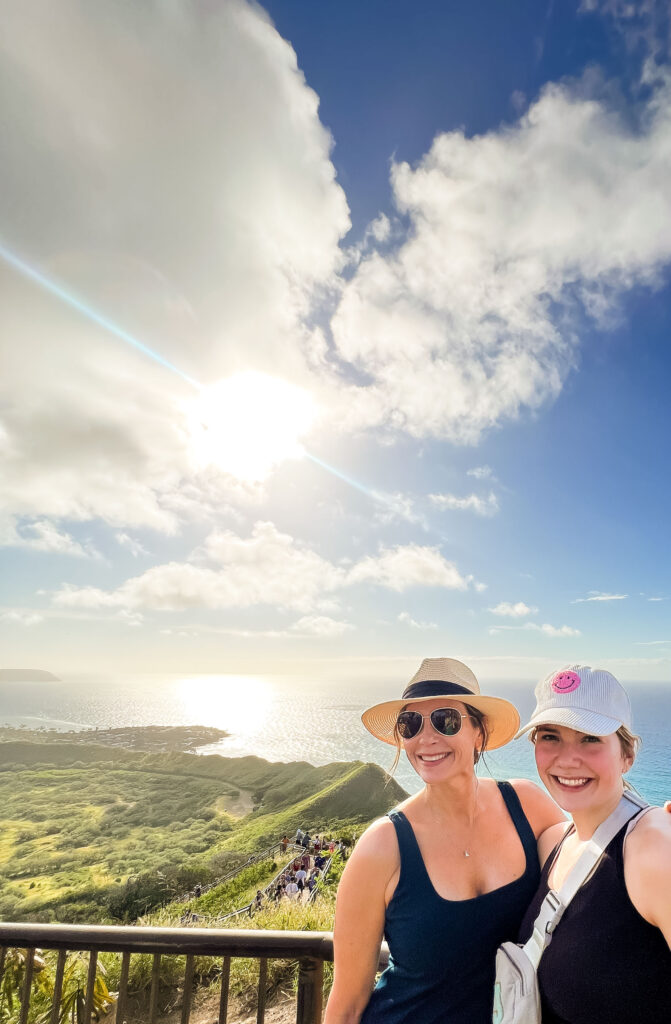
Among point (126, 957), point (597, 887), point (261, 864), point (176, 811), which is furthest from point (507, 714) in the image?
point (176, 811)

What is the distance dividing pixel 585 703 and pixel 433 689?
58cm

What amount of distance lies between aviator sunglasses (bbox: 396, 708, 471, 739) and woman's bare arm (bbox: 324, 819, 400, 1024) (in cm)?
40

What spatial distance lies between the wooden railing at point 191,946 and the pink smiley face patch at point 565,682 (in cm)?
124

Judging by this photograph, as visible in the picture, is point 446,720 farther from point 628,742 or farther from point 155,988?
point 155,988

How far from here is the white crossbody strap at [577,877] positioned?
1281 mm

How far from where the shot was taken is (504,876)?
1625 mm

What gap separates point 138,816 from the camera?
53406mm

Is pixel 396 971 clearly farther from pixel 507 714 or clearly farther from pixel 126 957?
pixel 126 957

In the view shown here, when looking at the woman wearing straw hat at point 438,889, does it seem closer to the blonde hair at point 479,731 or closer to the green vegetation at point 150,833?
the blonde hair at point 479,731

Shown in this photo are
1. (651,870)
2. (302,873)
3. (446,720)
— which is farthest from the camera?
(302,873)

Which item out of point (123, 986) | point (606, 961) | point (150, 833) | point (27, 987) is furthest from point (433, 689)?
point (150, 833)

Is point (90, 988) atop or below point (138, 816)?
atop

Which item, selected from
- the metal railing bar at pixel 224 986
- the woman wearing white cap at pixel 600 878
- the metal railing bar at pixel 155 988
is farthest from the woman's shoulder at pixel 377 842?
the metal railing bar at pixel 155 988

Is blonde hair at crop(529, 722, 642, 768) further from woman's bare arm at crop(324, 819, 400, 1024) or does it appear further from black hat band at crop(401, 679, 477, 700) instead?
woman's bare arm at crop(324, 819, 400, 1024)
